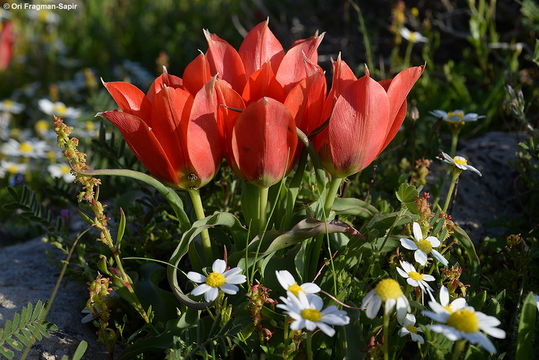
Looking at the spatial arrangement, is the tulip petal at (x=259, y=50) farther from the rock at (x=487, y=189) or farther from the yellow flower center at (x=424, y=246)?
the rock at (x=487, y=189)

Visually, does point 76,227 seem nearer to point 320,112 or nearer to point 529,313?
point 320,112

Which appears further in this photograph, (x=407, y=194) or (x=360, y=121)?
(x=407, y=194)

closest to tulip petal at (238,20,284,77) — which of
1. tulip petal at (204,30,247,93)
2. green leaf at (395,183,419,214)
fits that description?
tulip petal at (204,30,247,93)

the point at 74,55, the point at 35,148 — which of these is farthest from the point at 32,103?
the point at 35,148

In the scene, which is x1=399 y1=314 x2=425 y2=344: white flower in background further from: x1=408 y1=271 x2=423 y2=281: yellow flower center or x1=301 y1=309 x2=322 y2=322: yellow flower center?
x1=301 y1=309 x2=322 y2=322: yellow flower center

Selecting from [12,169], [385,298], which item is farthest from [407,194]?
[12,169]

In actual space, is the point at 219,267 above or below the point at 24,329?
above

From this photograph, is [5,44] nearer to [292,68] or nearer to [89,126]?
[89,126]
